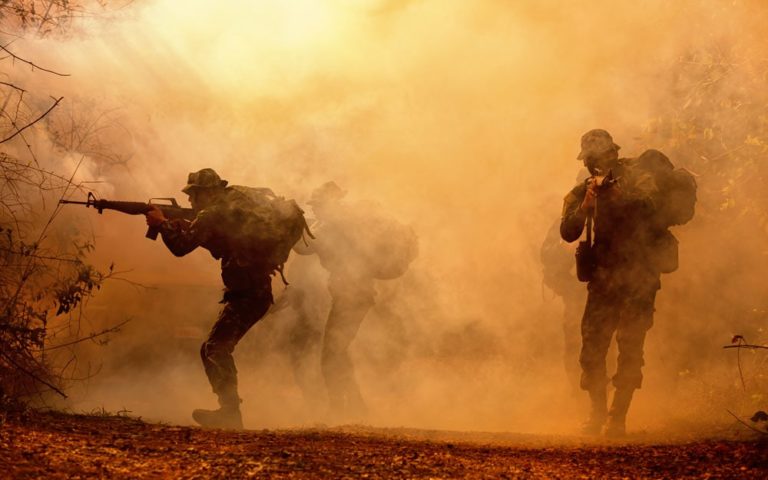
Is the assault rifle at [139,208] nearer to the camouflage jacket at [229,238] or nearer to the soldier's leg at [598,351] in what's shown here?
the camouflage jacket at [229,238]

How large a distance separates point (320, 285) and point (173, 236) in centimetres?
444

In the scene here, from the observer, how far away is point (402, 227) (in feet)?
29.2

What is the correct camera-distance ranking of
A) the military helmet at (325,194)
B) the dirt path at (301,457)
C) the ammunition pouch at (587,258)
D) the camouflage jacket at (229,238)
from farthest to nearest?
the military helmet at (325,194) < the ammunition pouch at (587,258) < the camouflage jacket at (229,238) < the dirt path at (301,457)

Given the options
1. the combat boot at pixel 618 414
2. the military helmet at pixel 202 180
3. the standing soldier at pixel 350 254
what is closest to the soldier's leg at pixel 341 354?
the standing soldier at pixel 350 254

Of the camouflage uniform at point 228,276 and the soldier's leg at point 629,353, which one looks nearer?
the soldier's leg at point 629,353

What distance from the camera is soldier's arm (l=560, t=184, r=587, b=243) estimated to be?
5.98m

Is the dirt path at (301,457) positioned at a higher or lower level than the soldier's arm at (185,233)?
lower

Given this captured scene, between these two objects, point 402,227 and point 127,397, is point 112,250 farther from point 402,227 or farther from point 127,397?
point 402,227

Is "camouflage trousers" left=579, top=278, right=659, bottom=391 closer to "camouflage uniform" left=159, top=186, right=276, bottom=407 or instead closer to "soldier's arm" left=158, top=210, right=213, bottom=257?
"camouflage uniform" left=159, top=186, right=276, bottom=407

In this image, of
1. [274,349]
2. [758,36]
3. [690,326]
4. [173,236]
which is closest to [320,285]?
[274,349]

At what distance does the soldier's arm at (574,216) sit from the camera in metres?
5.98

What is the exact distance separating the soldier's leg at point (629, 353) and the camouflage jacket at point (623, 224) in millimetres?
310

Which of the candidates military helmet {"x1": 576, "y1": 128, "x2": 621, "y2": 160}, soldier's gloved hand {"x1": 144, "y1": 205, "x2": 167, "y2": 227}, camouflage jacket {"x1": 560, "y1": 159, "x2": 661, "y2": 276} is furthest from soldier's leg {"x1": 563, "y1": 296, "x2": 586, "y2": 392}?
soldier's gloved hand {"x1": 144, "y1": 205, "x2": 167, "y2": 227}

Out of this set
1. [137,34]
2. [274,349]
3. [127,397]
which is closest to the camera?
[127,397]
